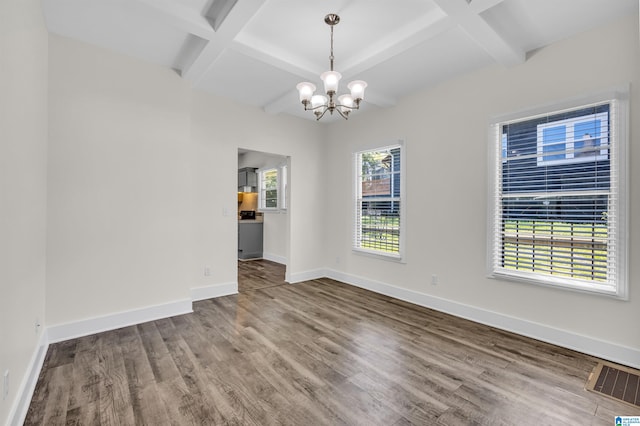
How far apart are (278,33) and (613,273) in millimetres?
3656

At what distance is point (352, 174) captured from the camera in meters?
5.07

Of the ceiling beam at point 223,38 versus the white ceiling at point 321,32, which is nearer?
the ceiling beam at point 223,38

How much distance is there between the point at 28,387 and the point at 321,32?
3.54 m

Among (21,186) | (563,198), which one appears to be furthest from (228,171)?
(563,198)

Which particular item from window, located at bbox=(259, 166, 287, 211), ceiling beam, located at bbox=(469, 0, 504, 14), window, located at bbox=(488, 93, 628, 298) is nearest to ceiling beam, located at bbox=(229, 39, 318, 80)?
ceiling beam, located at bbox=(469, 0, 504, 14)

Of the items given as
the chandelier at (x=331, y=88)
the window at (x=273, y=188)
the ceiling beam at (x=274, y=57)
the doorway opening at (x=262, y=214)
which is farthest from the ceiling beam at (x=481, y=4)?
the window at (x=273, y=188)

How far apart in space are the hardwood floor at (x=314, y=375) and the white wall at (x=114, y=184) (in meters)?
0.43

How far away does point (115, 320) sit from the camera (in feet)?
10.4

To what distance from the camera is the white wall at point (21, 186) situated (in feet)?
5.06

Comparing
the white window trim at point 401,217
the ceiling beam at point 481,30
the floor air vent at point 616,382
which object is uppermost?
the ceiling beam at point 481,30

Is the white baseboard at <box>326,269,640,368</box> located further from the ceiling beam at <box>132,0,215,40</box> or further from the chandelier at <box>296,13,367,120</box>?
the ceiling beam at <box>132,0,215,40</box>

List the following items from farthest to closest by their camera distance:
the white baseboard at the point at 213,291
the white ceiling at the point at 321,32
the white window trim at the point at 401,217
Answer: the white window trim at the point at 401,217 < the white baseboard at the point at 213,291 < the white ceiling at the point at 321,32

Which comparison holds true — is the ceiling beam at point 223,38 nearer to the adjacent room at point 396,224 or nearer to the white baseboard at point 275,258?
the adjacent room at point 396,224

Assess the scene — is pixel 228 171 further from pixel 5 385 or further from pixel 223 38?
pixel 5 385
